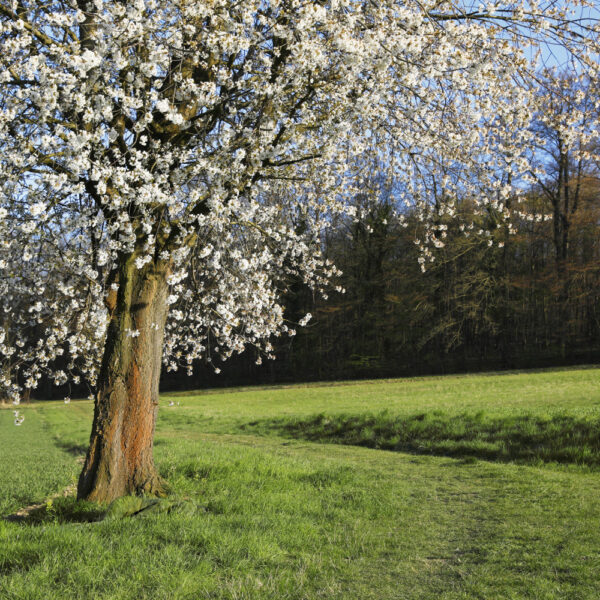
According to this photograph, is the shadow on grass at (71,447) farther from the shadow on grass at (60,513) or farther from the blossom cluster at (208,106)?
the shadow on grass at (60,513)

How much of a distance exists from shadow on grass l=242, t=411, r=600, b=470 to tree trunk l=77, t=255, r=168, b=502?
21.1ft

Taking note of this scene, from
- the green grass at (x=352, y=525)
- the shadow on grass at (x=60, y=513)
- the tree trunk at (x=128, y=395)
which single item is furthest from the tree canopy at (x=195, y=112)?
the green grass at (x=352, y=525)

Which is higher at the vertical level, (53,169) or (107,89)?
(107,89)

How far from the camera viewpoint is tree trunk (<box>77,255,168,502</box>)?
283 inches

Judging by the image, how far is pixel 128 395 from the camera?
24.2ft

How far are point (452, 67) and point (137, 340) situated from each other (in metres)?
5.31

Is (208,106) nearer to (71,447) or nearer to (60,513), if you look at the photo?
(60,513)

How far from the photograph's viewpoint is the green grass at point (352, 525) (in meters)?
4.45

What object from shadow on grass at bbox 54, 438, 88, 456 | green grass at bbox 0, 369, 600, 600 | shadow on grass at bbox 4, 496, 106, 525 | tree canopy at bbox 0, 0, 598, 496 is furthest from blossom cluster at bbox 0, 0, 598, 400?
shadow on grass at bbox 54, 438, 88, 456

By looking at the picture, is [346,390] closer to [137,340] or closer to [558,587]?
[137,340]

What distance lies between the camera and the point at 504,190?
8594mm

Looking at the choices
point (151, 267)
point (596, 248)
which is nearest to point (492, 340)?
point (596, 248)

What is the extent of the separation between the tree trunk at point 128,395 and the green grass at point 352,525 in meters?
0.46

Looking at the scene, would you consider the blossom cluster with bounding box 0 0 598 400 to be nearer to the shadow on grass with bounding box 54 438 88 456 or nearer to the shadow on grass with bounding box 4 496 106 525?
the shadow on grass with bounding box 4 496 106 525
